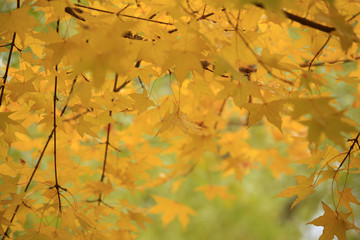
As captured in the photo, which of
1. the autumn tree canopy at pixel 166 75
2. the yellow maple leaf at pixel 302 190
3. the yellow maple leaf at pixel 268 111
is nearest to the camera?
the autumn tree canopy at pixel 166 75

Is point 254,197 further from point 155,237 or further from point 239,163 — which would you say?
point 239,163

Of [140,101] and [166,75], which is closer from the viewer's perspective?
[140,101]

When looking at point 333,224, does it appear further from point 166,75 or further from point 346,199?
point 166,75

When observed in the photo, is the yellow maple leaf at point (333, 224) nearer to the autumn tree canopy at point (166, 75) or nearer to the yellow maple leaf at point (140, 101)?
the autumn tree canopy at point (166, 75)

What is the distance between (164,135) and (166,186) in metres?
2.47

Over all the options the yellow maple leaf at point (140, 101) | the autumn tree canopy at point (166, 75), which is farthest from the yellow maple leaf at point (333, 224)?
the yellow maple leaf at point (140, 101)

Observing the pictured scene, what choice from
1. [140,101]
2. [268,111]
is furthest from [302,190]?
[140,101]

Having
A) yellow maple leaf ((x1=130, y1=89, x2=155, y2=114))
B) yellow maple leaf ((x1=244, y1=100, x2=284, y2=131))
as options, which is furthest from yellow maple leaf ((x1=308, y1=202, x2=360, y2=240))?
yellow maple leaf ((x1=130, y1=89, x2=155, y2=114))

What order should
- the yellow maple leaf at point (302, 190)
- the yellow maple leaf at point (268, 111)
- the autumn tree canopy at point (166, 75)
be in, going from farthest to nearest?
the yellow maple leaf at point (302, 190), the yellow maple leaf at point (268, 111), the autumn tree canopy at point (166, 75)

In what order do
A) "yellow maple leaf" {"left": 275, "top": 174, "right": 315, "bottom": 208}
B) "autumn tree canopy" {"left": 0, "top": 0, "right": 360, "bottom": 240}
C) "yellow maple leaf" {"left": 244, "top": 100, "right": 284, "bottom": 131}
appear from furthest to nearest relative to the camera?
"yellow maple leaf" {"left": 275, "top": 174, "right": 315, "bottom": 208}, "yellow maple leaf" {"left": 244, "top": 100, "right": 284, "bottom": 131}, "autumn tree canopy" {"left": 0, "top": 0, "right": 360, "bottom": 240}

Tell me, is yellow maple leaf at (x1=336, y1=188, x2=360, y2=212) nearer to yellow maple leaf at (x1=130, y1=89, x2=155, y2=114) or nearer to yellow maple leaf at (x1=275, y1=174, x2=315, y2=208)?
yellow maple leaf at (x1=275, y1=174, x2=315, y2=208)

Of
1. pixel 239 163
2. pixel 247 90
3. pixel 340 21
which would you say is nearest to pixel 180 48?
pixel 247 90

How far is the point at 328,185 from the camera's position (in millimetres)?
3359

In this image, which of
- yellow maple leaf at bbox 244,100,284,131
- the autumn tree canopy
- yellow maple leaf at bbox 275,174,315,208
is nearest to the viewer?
the autumn tree canopy
